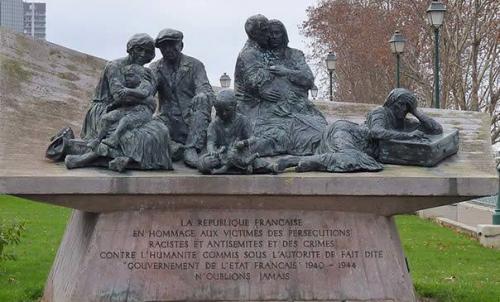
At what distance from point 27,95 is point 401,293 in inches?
199

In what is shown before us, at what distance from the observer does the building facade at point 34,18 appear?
3602 inches

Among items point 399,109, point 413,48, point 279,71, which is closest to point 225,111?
point 279,71

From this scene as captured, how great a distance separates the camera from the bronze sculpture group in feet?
27.9

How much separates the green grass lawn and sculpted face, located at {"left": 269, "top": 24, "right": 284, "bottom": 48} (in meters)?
3.52

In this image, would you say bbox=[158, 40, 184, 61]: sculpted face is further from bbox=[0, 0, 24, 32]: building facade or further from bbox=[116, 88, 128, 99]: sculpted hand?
bbox=[0, 0, 24, 32]: building facade

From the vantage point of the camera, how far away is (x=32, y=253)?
13.9 m

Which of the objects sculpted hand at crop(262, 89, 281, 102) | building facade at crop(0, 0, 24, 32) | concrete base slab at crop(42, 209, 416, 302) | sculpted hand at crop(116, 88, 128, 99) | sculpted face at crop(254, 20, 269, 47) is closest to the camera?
concrete base slab at crop(42, 209, 416, 302)

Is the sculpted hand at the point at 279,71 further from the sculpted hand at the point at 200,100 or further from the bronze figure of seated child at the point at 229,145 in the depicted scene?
the bronze figure of seated child at the point at 229,145

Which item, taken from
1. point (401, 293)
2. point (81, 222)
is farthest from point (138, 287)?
point (401, 293)

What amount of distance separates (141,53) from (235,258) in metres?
2.40

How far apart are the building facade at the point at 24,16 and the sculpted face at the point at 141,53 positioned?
61947 mm

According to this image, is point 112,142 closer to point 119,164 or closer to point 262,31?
point 119,164

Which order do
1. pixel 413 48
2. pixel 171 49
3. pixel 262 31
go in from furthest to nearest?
pixel 413 48 < pixel 262 31 < pixel 171 49

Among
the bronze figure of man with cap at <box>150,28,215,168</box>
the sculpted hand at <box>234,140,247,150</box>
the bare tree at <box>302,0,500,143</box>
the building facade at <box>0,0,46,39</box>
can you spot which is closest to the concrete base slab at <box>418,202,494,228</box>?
the bare tree at <box>302,0,500,143</box>
